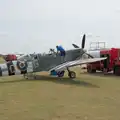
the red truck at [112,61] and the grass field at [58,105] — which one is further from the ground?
the red truck at [112,61]

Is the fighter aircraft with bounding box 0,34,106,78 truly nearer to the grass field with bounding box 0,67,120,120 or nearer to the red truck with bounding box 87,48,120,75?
the red truck with bounding box 87,48,120,75

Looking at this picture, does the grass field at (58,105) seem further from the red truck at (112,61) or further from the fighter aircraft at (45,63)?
the red truck at (112,61)

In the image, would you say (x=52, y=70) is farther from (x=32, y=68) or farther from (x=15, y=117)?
(x=15, y=117)

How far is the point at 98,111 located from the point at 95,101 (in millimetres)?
1693

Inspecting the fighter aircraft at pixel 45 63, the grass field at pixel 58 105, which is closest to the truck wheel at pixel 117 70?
the fighter aircraft at pixel 45 63

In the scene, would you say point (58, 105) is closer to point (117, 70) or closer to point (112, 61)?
point (117, 70)

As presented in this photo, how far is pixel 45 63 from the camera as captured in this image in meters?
19.0

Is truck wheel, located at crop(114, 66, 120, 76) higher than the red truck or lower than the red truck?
lower

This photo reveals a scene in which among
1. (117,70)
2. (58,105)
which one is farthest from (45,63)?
(58,105)

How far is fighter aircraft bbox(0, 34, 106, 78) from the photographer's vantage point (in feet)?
56.5

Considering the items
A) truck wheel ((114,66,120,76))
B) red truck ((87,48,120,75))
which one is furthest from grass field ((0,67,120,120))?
red truck ((87,48,120,75))

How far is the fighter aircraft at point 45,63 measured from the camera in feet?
56.5

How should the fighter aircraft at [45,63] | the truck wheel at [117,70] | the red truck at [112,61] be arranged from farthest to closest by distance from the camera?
the red truck at [112,61] < the truck wheel at [117,70] < the fighter aircraft at [45,63]

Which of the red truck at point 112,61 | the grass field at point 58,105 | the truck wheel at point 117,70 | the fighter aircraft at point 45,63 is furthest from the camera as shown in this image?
the red truck at point 112,61
